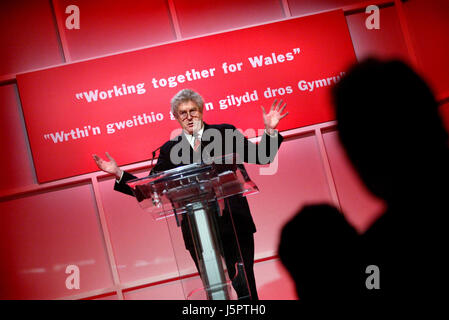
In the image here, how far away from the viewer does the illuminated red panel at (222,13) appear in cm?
344

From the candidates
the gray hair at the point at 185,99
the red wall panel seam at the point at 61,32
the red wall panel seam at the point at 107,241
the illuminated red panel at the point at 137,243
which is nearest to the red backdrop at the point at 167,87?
the red wall panel seam at the point at 61,32

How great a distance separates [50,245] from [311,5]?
283 cm

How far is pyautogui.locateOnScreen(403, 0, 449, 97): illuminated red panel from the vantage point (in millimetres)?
3344

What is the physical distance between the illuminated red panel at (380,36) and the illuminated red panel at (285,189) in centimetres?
87

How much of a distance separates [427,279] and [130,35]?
9.89 ft

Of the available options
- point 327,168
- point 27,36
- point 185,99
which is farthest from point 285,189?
point 27,36

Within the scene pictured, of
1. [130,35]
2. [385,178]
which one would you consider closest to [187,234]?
[385,178]

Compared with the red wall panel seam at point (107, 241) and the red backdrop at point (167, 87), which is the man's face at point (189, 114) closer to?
the red backdrop at point (167, 87)

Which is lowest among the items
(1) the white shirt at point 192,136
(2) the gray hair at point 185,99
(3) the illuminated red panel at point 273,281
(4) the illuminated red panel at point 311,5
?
(3) the illuminated red panel at point 273,281

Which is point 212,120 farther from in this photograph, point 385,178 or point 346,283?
point 385,178

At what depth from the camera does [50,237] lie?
3.20m

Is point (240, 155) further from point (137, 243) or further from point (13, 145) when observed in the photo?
point (13, 145)

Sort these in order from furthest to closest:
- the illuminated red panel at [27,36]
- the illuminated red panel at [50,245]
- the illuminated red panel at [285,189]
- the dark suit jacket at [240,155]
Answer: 1. the illuminated red panel at [27,36]
2. the illuminated red panel at [285,189]
3. the illuminated red panel at [50,245]
4. the dark suit jacket at [240,155]

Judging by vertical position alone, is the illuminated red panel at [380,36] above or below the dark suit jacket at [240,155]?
above
